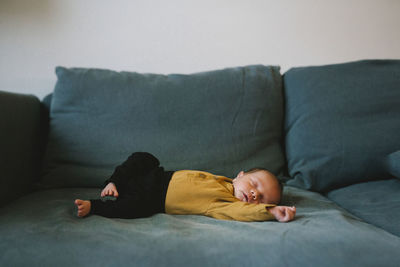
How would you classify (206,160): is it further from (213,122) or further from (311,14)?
(311,14)

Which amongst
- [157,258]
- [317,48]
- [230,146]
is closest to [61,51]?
[230,146]

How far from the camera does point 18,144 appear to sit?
1202 millimetres

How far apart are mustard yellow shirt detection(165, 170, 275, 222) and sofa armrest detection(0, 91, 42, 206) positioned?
0.65 metres

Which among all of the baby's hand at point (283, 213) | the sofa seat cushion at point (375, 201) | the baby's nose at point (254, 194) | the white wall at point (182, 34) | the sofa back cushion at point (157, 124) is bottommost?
the sofa seat cushion at point (375, 201)

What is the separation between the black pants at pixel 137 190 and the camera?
0.95 m

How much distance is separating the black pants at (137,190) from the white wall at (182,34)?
2.54ft

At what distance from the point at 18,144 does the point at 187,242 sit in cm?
91

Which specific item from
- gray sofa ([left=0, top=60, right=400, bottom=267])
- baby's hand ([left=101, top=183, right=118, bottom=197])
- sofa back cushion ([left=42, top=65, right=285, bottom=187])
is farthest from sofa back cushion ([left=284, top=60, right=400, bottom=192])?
baby's hand ([left=101, top=183, right=118, bottom=197])

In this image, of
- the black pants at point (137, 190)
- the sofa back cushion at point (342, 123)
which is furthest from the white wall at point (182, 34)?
the black pants at point (137, 190)

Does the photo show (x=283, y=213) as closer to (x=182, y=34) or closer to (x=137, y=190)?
(x=137, y=190)

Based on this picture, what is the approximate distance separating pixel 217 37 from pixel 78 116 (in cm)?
95

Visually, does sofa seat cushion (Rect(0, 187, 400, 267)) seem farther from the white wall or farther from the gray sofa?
the white wall

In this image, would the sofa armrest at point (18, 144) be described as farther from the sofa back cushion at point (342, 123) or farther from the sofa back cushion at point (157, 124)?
the sofa back cushion at point (342, 123)

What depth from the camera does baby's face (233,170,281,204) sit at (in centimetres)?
105
